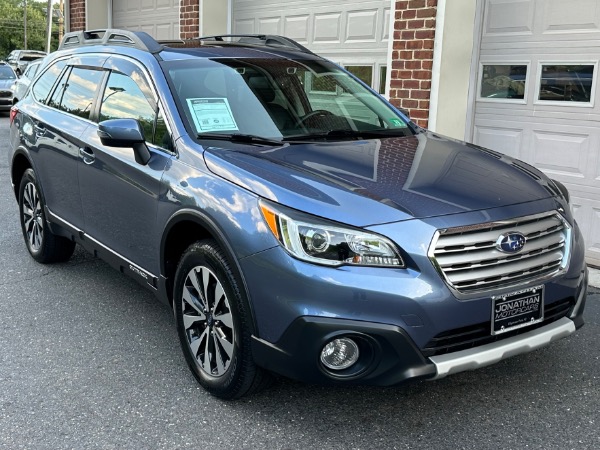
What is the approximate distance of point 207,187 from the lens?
3297 mm

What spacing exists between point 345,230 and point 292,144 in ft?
3.16

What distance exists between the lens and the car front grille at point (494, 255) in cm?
285

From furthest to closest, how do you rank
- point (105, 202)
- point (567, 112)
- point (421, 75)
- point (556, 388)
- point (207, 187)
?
point (421, 75), point (567, 112), point (105, 202), point (556, 388), point (207, 187)

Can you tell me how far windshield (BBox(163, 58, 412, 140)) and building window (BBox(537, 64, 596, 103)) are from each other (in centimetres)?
223

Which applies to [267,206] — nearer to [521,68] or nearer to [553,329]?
[553,329]

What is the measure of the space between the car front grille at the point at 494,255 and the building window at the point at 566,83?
3036 millimetres

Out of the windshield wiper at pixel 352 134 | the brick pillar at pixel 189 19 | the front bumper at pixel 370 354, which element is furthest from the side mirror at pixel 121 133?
the brick pillar at pixel 189 19

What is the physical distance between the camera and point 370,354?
2859mm

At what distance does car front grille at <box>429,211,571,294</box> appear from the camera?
9.34 feet

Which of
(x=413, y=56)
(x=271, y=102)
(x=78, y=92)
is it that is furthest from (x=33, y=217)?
(x=413, y=56)

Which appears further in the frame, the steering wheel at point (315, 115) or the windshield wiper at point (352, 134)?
the steering wheel at point (315, 115)

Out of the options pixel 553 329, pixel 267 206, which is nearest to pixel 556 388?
pixel 553 329

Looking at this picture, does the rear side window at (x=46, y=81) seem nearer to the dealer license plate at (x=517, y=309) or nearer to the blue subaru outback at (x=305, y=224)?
the blue subaru outback at (x=305, y=224)

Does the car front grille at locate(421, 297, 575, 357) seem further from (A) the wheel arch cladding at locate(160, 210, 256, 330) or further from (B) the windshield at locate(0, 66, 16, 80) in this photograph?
(B) the windshield at locate(0, 66, 16, 80)
